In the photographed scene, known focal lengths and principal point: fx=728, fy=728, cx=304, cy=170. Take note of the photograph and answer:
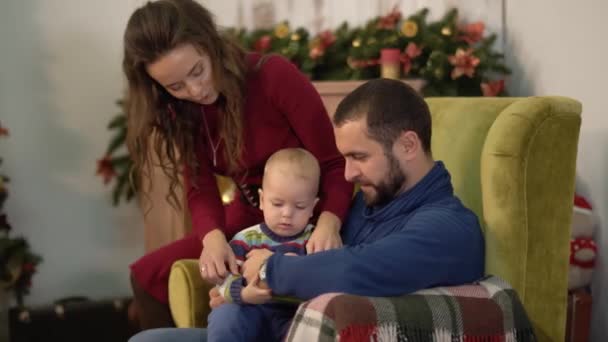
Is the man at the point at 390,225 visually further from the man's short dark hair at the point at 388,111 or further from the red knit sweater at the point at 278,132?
the red knit sweater at the point at 278,132

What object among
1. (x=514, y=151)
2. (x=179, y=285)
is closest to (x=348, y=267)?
(x=514, y=151)

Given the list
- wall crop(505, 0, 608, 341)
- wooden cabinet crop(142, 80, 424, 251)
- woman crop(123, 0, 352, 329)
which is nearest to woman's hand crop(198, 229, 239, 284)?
woman crop(123, 0, 352, 329)

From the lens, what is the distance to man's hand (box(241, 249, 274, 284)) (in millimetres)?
1617

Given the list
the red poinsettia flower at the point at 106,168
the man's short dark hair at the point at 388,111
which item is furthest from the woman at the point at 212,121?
the red poinsettia flower at the point at 106,168

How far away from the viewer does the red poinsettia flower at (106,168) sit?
3639mm

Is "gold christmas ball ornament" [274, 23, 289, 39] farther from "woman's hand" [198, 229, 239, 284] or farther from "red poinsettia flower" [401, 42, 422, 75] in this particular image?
"woman's hand" [198, 229, 239, 284]

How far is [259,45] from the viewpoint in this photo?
3.45 m

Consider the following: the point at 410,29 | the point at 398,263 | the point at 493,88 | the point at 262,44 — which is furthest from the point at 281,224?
the point at 262,44

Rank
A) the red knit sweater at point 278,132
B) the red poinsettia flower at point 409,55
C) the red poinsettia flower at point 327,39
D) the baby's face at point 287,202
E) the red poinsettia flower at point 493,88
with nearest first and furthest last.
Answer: the baby's face at point 287,202 → the red knit sweater at point 278,132 → the red poinsettia flower at point 493,88 → the red poinsettia flower at point 409,55 → the red poinsettia flower at point 327,39

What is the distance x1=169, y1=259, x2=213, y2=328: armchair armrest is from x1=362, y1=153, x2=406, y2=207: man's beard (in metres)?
0.56

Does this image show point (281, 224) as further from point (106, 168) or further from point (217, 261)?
point (106, 168)

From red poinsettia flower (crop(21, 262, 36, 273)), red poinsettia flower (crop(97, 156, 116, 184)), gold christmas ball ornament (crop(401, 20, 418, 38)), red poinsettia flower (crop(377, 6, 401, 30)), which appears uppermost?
red poinsettia flower (crop(377, 6, 401, 30))

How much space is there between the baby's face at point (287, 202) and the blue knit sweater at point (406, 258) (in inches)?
7.0

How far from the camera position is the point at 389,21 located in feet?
11.0
